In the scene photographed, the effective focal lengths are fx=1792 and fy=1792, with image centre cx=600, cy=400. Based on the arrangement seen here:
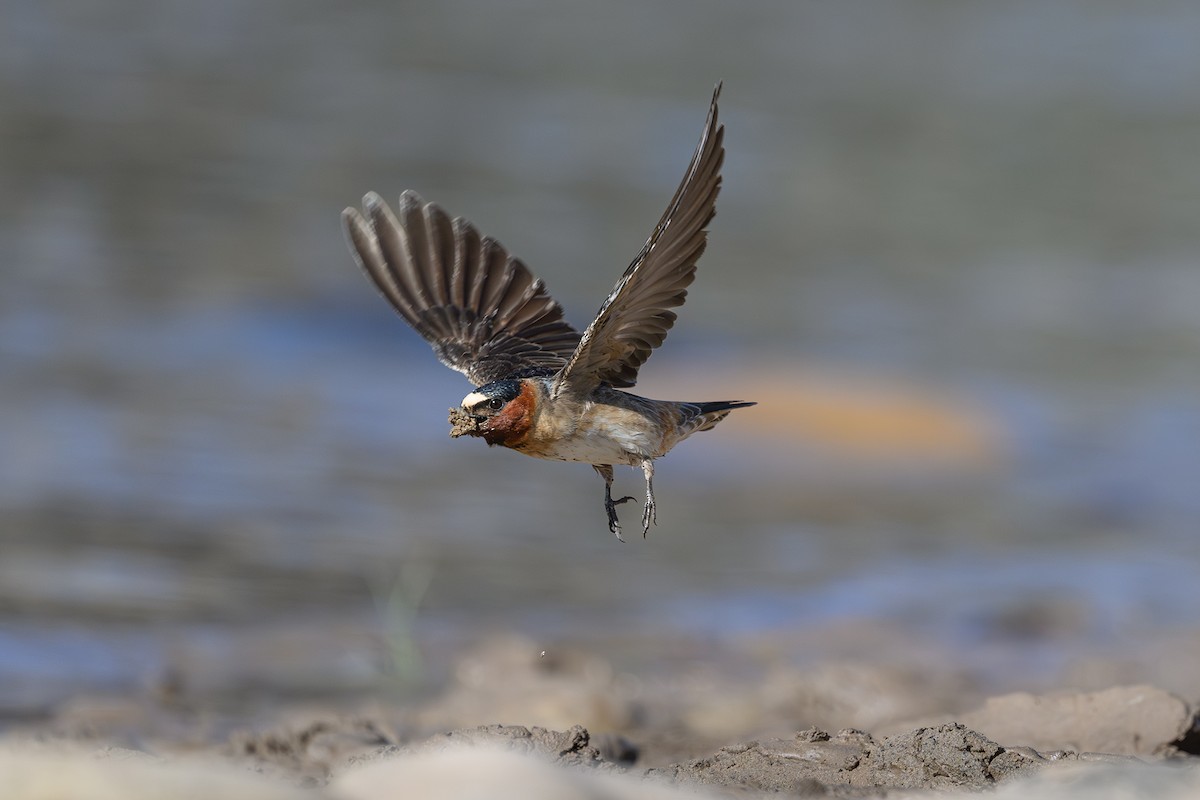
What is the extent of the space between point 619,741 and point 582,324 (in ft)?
20.5

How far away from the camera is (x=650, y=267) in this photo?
4305 mm

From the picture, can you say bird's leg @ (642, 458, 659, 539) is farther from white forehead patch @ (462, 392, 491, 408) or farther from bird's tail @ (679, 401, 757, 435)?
white forehead patch @ (462, 392, 491, 408)


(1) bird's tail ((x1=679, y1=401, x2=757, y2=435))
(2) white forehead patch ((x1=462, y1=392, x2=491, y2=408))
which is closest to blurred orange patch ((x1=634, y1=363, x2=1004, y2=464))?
(1) bird's tail ((x1=679, y1=401, x2=757, y2=435))

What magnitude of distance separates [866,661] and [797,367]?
4.62 meters

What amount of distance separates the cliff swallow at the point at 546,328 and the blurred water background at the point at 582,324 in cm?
131

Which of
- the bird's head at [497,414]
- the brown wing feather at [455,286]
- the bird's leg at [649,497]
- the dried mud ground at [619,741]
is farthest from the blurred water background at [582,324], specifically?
the bird's head at [497,414]

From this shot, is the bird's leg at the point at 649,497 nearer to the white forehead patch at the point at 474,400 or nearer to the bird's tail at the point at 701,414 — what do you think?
the bird's tail at the point at 701,414

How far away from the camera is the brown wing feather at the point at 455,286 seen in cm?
558

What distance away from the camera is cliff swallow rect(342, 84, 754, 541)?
14.1 ft

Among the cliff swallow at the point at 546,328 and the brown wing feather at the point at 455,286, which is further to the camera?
the brown wing feather at the point at 455,286

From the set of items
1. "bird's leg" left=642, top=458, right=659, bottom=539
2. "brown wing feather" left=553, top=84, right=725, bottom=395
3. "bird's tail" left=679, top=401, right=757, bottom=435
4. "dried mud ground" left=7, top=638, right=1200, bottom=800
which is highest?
"brown wing feather" left=553, top=84, right=725, bottom=395

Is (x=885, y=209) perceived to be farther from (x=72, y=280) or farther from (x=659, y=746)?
(x=659, y=746)

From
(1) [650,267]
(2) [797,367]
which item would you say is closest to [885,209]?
(2) [797,367]

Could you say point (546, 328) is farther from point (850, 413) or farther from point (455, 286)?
point (850, 413)
